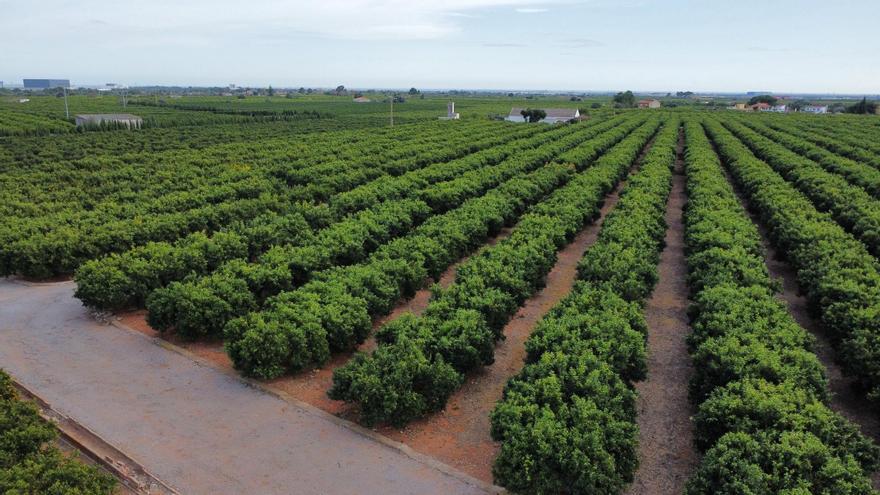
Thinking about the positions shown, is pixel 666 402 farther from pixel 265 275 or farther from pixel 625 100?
pixel 625 100

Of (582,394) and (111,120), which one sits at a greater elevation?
(111,120)

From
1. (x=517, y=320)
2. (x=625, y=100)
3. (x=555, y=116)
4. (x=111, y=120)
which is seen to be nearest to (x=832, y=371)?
(x=517, y=320)

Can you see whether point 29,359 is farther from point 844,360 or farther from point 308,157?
point 308,157

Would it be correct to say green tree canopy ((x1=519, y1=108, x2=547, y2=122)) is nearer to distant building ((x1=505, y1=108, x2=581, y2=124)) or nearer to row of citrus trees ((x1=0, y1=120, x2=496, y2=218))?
distant building ((x1=505, y1=108, x2=581, y2=124))

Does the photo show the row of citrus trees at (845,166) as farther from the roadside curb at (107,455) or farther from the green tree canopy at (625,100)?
the green tree canopy at (625,100)

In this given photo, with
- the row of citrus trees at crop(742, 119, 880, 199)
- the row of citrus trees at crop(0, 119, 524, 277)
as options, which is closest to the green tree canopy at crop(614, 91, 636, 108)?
the row of citrus trees at crop(742, 119, 880, 199)

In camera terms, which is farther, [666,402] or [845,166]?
[845,166]

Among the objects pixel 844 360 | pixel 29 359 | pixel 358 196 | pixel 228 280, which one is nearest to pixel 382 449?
pixel 228 280
